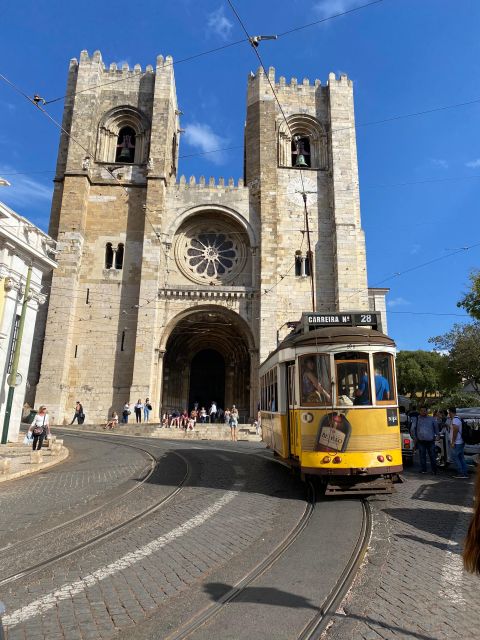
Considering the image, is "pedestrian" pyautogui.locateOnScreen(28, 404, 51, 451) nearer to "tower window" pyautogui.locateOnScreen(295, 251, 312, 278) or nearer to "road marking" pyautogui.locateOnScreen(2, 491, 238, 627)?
"road marking" pyautogui.locateOnScreen(2, 491, 238, 627)

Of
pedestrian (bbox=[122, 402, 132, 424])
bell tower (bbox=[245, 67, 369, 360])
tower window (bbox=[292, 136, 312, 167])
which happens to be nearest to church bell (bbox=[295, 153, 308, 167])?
bell tower (bbox=[245, 67, 369, 360])

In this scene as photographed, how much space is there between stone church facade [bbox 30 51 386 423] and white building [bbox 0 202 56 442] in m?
7.16

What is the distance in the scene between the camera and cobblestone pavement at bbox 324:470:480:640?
2.68 m

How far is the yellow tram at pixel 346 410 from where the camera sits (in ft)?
19.6

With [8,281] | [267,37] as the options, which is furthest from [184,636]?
[8,281]

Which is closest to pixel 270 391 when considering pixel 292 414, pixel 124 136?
pixel 292 414

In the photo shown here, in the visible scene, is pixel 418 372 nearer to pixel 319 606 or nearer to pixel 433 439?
pixel 433 439

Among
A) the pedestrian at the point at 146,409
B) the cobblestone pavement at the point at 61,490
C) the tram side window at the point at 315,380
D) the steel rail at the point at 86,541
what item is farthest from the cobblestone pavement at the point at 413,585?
the pedestrian at the point at 146,409

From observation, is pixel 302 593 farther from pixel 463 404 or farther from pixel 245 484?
pixel 463 404

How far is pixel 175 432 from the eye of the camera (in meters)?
18.9

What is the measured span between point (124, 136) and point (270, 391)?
22.9 meters

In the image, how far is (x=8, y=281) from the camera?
12.6 meters

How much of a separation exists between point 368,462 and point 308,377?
57.4 inches

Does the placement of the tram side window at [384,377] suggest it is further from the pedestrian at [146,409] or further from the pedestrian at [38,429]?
the pedestrian at [146,409]
